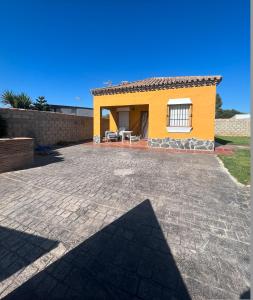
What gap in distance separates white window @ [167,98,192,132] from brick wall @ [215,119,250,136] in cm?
1495

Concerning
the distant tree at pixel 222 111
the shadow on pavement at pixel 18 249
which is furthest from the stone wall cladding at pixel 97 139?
the distant tree at pixel 222 111

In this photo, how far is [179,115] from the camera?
1145 cm

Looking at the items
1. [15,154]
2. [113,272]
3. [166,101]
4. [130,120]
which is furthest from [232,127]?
[113,272]

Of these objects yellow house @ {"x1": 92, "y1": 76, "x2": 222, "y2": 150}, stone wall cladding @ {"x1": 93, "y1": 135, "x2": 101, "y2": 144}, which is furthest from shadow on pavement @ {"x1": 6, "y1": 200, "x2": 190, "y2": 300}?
stone wall cladding @ {"x1": 93, "y1": 135, "x2": 101, "y2": 144}

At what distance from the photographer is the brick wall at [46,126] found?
9.51 meters

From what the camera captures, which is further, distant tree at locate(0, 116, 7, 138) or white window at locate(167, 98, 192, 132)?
white window at locate(167, 98, 192, 132)

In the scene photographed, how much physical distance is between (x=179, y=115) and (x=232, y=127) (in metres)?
15.3

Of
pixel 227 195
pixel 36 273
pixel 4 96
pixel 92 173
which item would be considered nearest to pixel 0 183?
pixel 92 173

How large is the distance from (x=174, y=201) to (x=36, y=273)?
287 centimetres

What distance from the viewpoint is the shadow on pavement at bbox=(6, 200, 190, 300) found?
1.85m

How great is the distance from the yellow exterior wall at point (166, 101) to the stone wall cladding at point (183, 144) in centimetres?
25

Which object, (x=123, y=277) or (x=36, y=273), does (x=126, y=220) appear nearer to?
(x=123, y=277)

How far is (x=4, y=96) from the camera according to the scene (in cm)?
1550

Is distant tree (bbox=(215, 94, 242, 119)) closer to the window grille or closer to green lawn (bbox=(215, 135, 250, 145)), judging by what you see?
green lawn (bbox=(215, 135, 250, 145))
